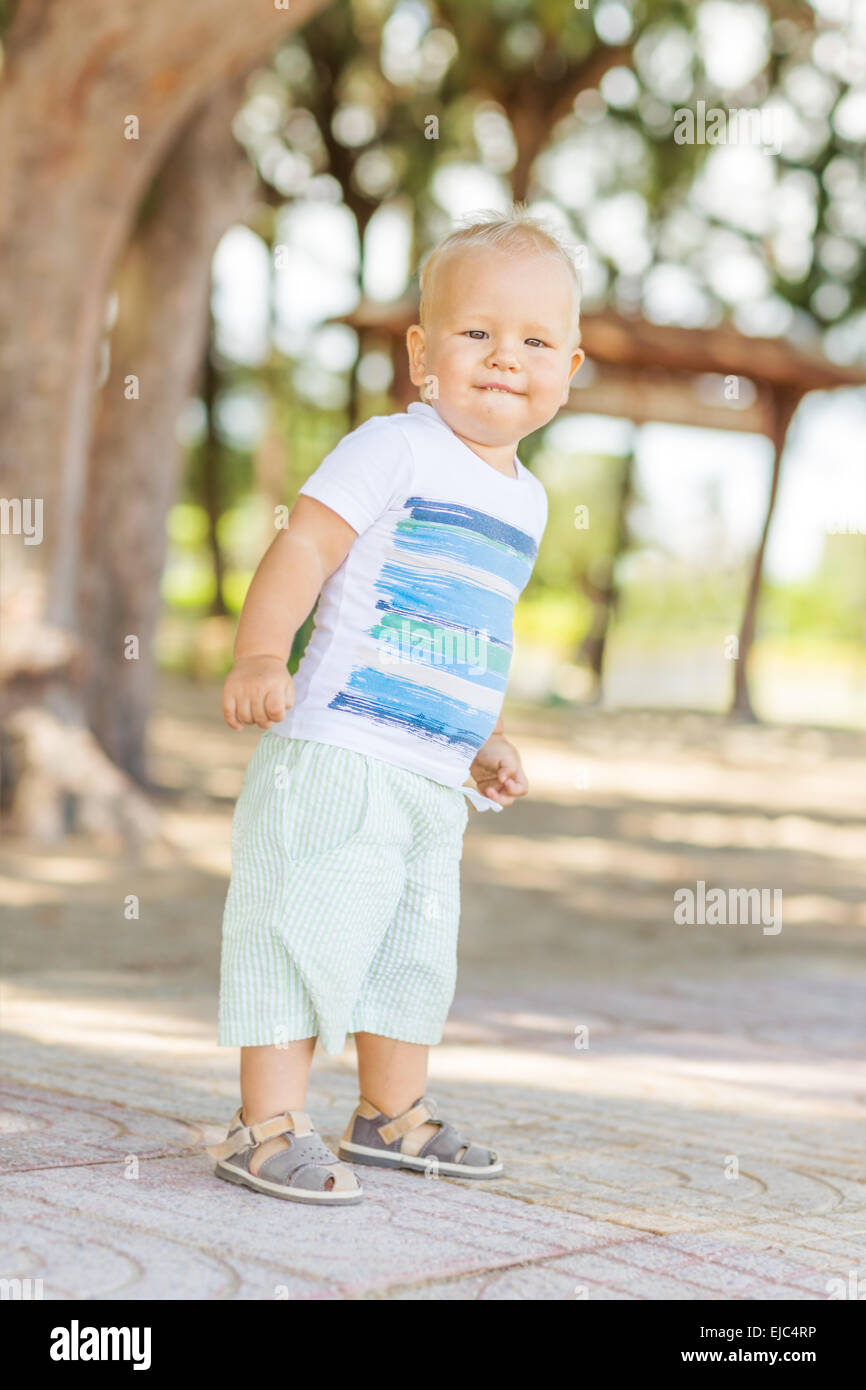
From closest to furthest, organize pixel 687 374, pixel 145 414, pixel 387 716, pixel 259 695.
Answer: pixel 259 695, pixel 387 716, pixel 145 414, pixel 687 374

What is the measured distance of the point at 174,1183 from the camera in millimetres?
2779

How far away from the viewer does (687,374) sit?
15203 millimetres

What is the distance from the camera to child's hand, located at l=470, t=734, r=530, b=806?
3197 millimetres

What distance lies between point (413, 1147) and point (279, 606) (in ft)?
3.30

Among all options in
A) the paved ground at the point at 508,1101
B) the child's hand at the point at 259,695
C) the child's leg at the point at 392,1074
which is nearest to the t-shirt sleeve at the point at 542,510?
the child's hand at the point at 259,695

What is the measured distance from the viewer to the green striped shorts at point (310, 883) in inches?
111

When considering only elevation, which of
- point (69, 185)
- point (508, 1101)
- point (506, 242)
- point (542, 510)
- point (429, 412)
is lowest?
point (508, 1101)

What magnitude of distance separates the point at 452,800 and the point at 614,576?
21940mm

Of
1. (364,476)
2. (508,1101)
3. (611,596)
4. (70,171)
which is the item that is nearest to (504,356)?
(364,476)

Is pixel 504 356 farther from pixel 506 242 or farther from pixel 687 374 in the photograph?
pixel 687 374
